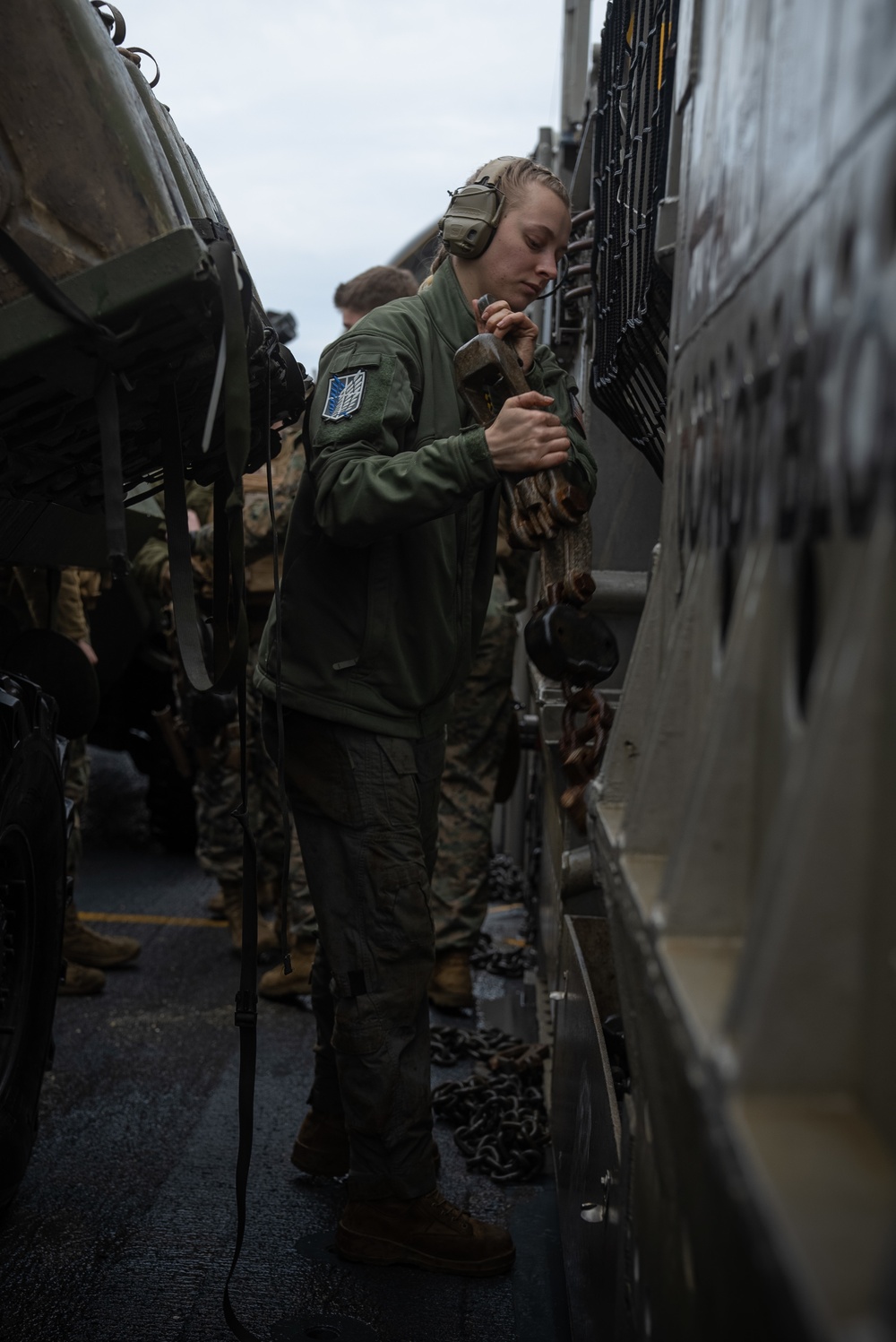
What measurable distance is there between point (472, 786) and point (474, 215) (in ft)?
8.01

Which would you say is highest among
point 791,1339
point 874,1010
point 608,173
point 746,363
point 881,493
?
point 608,173

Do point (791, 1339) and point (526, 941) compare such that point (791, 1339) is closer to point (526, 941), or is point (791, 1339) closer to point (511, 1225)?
point (511, 1225)

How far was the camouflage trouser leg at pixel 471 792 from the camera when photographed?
4660 millimetres

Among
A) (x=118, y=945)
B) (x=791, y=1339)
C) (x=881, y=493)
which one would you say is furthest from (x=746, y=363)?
(x=118, y=945)

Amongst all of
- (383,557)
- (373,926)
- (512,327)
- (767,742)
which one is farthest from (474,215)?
(767,742)

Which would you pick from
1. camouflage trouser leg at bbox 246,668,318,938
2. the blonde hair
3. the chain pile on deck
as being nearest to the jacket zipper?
the blonde hair

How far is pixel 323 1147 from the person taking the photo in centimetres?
317

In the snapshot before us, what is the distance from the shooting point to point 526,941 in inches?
218

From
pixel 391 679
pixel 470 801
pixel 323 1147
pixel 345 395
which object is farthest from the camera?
pixel 470 801

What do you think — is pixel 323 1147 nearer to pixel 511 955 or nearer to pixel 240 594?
pixel 240 594

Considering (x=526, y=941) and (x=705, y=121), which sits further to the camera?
(x=526, y=941)

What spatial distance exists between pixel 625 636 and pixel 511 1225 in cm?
162

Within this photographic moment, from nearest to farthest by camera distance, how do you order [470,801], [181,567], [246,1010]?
[181,567] → [246,1010] → [470,801]

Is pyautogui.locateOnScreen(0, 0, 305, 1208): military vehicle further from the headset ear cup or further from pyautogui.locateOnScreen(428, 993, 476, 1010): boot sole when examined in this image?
pyautogui.locateOnScreen(428, 993, 476, 1010): boot sole
